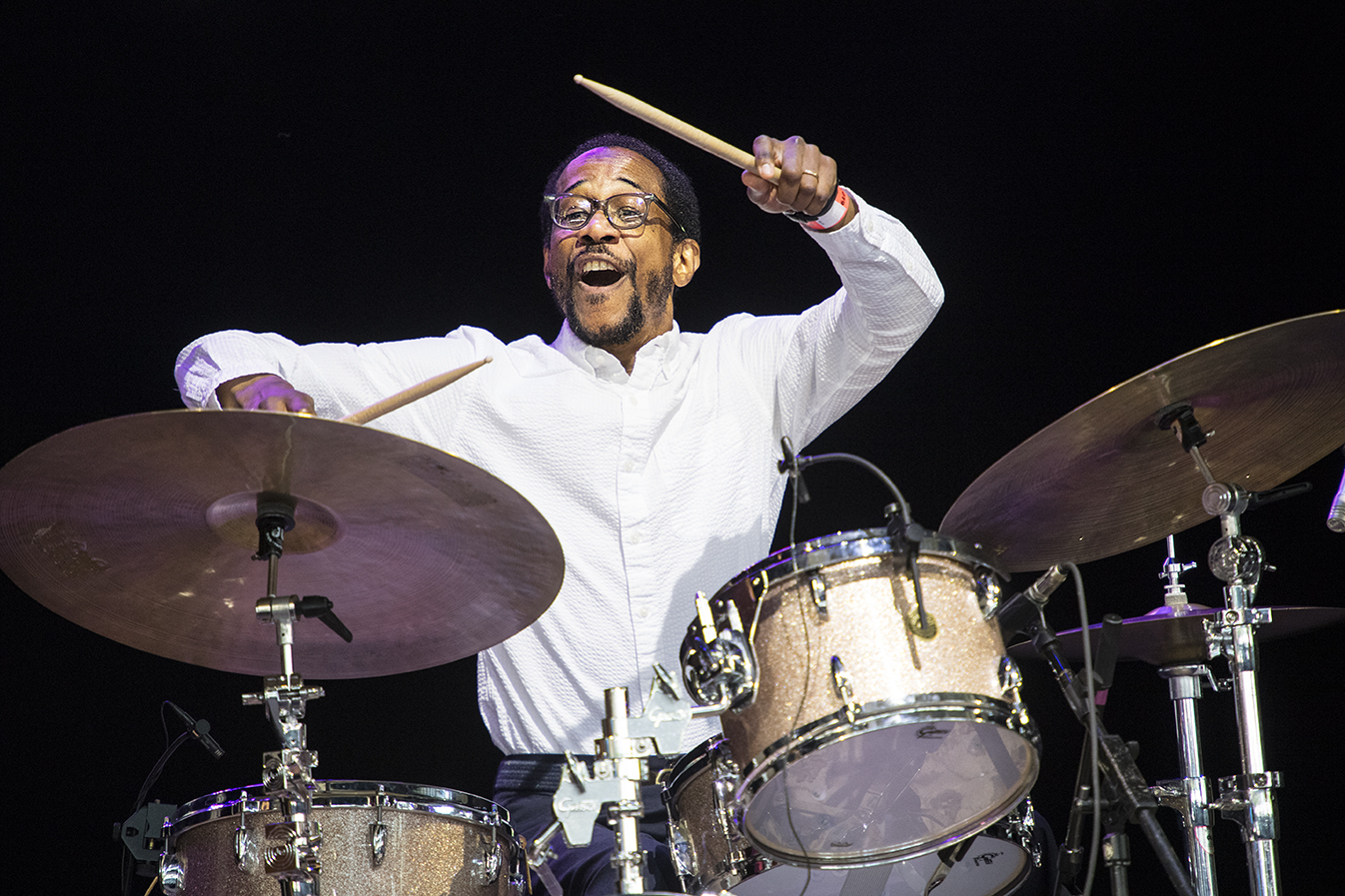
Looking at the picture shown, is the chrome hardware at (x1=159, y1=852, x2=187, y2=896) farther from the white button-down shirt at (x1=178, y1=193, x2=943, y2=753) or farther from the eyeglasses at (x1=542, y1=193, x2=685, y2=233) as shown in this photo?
Result: the eyeglasses at (x1=542, y1=193, x2=685, y2=233)

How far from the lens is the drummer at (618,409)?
243 cm

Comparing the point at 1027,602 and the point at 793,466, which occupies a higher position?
the point at 793,466

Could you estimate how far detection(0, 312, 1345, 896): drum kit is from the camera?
174cm

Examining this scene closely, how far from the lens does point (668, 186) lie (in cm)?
317

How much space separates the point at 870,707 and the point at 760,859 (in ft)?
1.30

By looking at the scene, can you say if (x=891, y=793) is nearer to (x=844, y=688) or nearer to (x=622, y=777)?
(x=844, y=688)

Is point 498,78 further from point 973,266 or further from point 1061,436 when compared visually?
point 1061,436

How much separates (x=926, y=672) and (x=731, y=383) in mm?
1246

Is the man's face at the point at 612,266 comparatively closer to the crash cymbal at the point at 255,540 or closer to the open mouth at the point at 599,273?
the open mouth at the point at 599,273

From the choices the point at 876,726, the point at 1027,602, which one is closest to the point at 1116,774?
the point at 1027,602

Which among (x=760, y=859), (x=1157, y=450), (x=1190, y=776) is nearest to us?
(x=760, y=859)

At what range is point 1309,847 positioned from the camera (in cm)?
328

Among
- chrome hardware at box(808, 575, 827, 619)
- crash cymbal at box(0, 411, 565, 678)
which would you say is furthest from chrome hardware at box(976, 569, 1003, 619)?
crash cymbal at box(0, 411, 565, 678)

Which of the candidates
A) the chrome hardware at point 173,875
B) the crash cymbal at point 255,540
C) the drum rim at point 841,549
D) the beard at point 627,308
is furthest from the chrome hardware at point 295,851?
the beard at point 627,308
